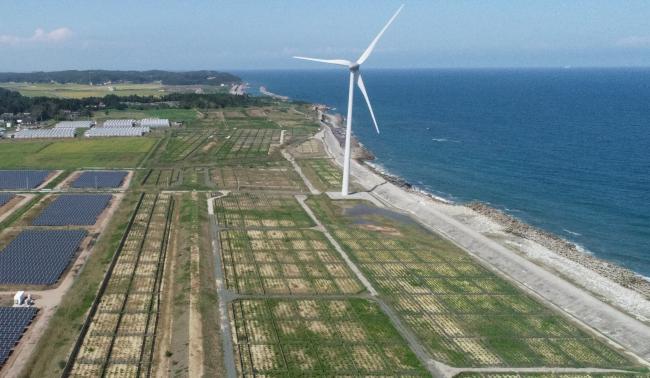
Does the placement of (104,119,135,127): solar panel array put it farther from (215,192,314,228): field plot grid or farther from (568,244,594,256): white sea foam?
(568,244,594,256): white sea foam

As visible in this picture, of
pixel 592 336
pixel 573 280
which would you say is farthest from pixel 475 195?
pixel 592 336

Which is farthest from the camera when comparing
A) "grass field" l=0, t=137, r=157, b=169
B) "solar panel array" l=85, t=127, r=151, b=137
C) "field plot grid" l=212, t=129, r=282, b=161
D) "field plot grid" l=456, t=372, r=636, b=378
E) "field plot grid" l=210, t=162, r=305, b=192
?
"solar panel array" l=85, t=127, r=151, b=137

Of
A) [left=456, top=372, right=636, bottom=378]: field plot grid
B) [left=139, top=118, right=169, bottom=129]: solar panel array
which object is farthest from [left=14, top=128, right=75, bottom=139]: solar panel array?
[left=456, top=372, right=636, bottom=378]: field plot grid

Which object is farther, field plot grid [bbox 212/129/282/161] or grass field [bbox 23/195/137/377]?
field plot grid [bbox 212/129/282/161]

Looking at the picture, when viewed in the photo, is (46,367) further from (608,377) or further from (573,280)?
(573,280)

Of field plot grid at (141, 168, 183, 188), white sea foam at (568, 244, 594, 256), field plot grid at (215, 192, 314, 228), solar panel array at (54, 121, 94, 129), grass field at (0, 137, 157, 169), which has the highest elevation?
solar panel array at (54, 121, 94, 129)

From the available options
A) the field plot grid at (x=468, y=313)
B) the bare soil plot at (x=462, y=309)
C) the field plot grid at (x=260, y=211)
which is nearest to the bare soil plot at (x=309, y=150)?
the field plot grid at (x=260, y=211)

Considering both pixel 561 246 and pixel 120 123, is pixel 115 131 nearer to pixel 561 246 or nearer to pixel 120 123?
pixel 120 123
